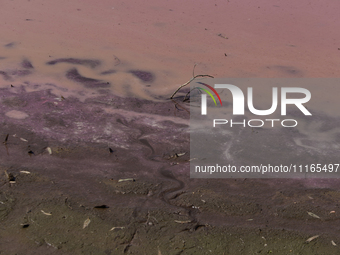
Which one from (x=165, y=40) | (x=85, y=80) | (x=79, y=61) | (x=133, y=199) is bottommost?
(x=133, y=199)

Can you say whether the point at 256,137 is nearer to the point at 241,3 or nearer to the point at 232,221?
the point at 232,221

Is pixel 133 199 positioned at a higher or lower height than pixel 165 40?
lower

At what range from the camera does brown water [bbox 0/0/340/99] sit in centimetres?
465

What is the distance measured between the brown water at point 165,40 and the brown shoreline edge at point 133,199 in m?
0.90

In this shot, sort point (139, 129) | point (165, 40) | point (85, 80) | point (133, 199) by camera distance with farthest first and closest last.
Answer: point (165, 40) < point (85, 80) < point (139, 129) < point (133, 199)

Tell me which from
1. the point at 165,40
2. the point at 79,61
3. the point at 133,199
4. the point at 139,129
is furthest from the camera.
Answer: the point at 165,40

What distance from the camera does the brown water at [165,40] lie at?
183 inches

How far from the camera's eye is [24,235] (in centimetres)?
235

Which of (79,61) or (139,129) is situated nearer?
(139,129)

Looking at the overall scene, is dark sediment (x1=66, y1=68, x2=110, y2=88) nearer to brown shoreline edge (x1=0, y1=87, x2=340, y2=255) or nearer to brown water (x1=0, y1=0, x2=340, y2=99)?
brown water (x1=0, y1=0, x2=340, y2=99)

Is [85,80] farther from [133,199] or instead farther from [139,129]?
[133,199]

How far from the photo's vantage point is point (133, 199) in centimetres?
269

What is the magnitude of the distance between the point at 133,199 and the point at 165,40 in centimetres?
324

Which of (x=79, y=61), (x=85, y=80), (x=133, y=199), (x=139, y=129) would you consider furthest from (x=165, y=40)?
(x=133, y=199)
